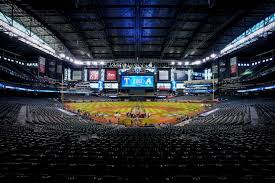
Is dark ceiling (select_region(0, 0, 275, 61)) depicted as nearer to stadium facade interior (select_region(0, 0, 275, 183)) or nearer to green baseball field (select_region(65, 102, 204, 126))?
stadium facade interior (select_region(0, 0, 275, 183))

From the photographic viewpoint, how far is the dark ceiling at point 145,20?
2594 cm

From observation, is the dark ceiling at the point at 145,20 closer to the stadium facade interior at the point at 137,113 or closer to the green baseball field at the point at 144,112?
the stadium facade interior at the point at 137,113

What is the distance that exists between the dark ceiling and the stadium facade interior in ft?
0.64

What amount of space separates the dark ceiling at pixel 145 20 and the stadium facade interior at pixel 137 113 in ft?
0.64

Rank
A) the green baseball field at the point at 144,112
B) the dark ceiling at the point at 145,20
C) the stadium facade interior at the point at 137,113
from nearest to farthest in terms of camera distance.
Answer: the stadium facade interior at the point at 137,113 → the dark ceiling at the point at 145,20 → the green baseball field at the point at 144,112

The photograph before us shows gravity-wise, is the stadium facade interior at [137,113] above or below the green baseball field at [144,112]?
above

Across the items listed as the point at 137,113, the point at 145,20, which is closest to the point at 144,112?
the point at 137,113

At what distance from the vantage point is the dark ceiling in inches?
1021

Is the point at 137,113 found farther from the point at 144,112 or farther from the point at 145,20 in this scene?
the point at 145,20

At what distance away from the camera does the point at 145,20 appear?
3216 cm

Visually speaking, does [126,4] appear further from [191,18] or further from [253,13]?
[253,13]

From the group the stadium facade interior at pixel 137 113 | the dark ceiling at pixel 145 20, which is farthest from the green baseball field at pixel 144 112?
the dark ceiling at pixel 145 20

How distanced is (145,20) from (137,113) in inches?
690

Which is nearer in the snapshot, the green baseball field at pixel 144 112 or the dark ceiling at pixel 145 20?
the dark ceiling at pixel 145 20
